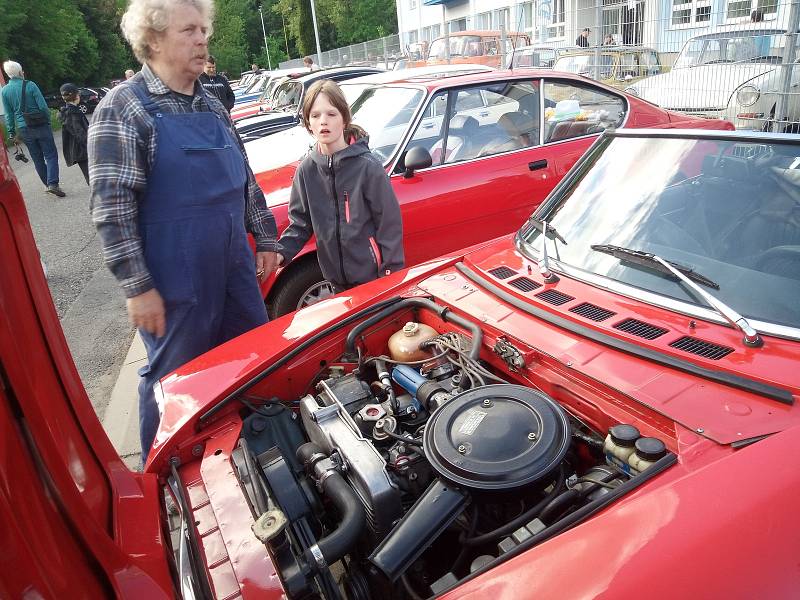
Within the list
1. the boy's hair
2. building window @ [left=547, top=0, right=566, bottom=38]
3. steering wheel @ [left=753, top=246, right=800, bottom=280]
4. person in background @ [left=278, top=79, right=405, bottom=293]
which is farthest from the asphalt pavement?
building window @ [left=547, top=0, right=566, bottom=38]

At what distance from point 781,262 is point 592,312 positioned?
0.61m

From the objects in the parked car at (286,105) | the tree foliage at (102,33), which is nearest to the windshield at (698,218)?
the parked car at (286,105)

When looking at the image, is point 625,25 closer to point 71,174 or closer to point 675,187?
point 675,187

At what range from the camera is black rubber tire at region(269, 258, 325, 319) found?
3.94 meters

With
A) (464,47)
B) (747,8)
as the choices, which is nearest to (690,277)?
(747,8)

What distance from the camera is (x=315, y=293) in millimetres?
4039

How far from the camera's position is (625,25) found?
26.9 ft

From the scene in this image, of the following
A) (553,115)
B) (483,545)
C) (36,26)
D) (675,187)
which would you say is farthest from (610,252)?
(36,26)

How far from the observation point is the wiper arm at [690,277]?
1.74 metres

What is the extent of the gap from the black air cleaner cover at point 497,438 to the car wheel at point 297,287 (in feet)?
7.70

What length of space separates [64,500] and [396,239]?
2.25 metres

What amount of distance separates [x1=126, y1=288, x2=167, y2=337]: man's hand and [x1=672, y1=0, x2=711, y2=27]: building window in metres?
7.97

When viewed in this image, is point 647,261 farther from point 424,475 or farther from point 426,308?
point 424,475

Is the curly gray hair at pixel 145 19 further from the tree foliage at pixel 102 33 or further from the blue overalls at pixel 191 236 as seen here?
the tree foliage at pixel 102 33
